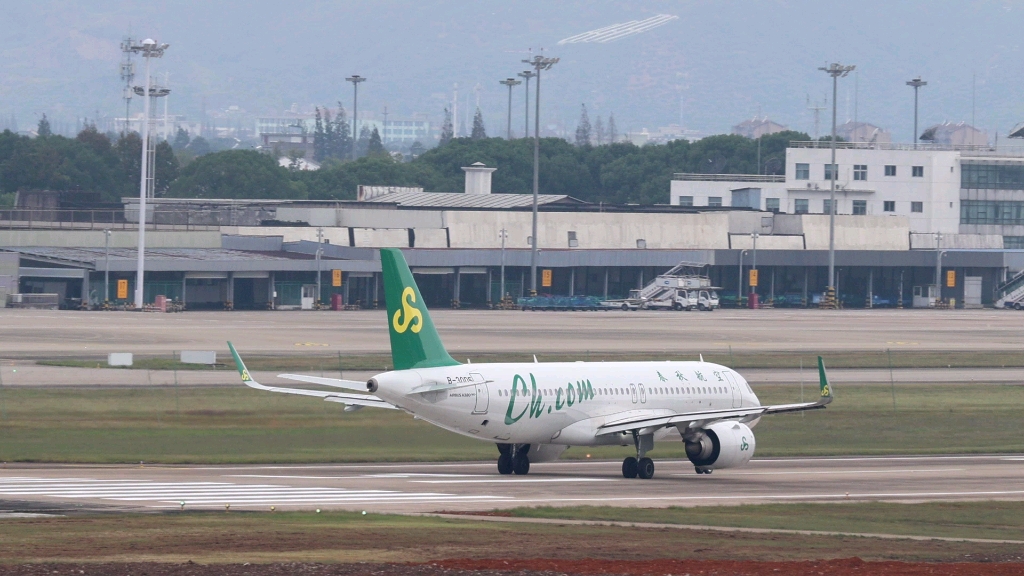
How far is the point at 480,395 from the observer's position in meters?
38.8

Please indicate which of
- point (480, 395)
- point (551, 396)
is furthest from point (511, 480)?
point (480, 395)

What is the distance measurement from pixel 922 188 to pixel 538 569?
141739 millimetres

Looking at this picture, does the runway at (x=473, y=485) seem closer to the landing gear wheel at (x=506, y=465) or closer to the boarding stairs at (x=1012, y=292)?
the landing gear wheel at (x=506, y=465)

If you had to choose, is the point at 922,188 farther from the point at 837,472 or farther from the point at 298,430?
the point at 298,430

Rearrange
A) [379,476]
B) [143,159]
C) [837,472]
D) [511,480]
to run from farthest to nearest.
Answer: [143,159], [837,472], [379,476], [511,480]

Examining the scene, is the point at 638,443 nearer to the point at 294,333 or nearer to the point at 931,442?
the point at 931,442

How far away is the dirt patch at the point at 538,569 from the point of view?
22.2 meters

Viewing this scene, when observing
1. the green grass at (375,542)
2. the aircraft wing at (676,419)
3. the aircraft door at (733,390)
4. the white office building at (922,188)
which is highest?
the white office building at (922,188)

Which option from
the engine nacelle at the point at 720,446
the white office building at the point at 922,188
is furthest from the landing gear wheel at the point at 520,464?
the white office building at the point at 922,188

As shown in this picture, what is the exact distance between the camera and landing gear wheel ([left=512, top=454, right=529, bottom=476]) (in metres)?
41.6

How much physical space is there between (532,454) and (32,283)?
79211 mm

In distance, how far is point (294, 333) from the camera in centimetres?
8975

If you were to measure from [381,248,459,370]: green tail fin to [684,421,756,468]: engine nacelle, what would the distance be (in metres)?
7.48

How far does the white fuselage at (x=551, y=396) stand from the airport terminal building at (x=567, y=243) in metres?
76.2
